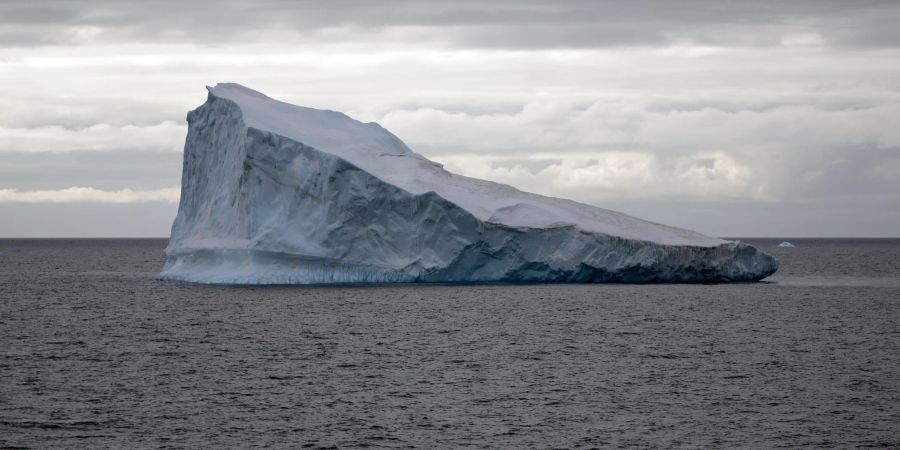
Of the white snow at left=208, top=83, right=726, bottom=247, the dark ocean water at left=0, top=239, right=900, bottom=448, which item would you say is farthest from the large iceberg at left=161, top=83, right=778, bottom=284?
the dark ocean water at left=0, top=239, right=900, bottom=448

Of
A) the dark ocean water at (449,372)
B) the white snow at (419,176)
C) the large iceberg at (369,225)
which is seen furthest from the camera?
the white snow at (419,176)

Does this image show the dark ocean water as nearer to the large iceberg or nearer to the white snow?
the large iceberg

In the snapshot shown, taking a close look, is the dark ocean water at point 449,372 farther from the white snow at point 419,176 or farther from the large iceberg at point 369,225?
the white snow at point 419,176

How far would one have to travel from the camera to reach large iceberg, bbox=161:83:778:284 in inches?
1353

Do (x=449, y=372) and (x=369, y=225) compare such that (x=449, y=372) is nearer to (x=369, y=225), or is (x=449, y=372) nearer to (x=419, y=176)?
(x=369, y=225)

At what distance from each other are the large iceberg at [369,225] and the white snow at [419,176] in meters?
0.08

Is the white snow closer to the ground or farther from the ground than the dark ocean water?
farther from the ground

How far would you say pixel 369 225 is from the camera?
34.6 metres

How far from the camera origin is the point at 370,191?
34.3m

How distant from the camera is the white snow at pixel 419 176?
3550cm

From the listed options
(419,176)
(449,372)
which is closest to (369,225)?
(419,176)

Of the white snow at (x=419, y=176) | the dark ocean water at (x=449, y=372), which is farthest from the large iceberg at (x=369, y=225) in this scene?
the dark ocean water at (x=449, y=372)

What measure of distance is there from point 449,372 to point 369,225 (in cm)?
1445

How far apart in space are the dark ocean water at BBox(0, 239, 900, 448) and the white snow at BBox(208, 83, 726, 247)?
2616mm
